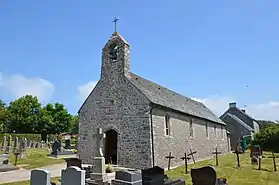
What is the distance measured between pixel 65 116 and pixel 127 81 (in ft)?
152

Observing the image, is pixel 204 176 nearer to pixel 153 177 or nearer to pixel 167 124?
pixel 153 177

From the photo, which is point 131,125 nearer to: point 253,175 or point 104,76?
point 104,76

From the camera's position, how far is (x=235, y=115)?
4747 cm

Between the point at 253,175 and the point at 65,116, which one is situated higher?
the point at 65,116

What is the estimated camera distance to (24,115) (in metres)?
56.7

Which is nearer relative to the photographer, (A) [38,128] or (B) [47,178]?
(B) [47,178]

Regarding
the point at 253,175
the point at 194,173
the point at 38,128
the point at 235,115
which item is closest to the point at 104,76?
the point at 253,175

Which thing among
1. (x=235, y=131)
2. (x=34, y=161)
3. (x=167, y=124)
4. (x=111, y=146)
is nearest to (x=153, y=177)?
(x=167, y=124)

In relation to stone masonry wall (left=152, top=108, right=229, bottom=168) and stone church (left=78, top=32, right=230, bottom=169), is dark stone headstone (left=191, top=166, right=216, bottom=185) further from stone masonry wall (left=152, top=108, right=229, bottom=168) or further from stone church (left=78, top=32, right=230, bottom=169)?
stone masonry wall (left=152, top=108, right=229, bottom=168)

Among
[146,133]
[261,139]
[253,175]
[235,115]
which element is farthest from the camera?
[235,115]

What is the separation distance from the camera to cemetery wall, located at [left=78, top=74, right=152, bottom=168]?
16.8m

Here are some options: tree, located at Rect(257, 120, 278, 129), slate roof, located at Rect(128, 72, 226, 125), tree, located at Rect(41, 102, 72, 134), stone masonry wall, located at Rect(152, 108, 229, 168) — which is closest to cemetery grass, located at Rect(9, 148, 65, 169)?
stone masonry wall, located at Rect(152, 108, 229, 168)

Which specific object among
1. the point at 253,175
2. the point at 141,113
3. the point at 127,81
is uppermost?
the point at 127,81

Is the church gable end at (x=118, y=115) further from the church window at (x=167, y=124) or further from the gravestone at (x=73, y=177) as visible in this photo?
the gravestone at (x=73, y=177)
